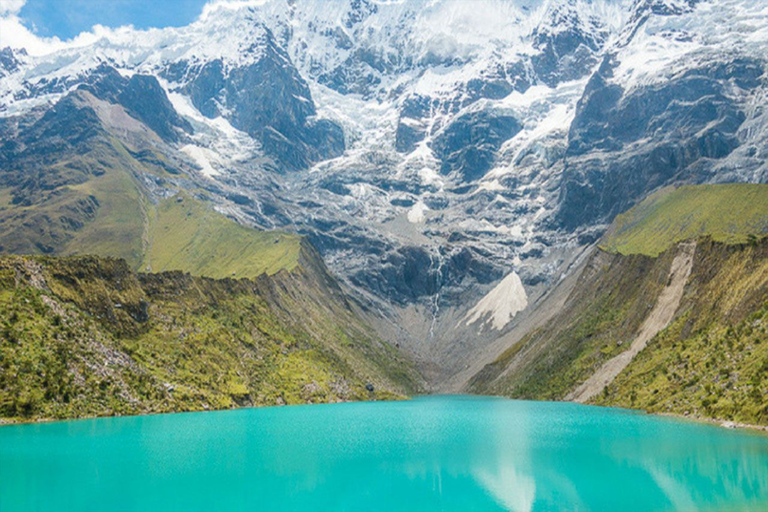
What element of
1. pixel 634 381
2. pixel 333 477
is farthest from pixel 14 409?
pixel 634 381

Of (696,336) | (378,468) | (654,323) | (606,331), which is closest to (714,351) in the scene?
(696,336)

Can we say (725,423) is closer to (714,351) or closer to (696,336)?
(714,351)

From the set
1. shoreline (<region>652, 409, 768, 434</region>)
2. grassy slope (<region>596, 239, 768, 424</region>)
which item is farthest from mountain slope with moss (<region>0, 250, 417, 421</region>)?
shoreline (<region>652, 409, 768, 434</region>)

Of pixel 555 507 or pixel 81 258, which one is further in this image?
pixel 81 258

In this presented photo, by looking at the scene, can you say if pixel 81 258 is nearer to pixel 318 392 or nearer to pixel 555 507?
pixel 318 392

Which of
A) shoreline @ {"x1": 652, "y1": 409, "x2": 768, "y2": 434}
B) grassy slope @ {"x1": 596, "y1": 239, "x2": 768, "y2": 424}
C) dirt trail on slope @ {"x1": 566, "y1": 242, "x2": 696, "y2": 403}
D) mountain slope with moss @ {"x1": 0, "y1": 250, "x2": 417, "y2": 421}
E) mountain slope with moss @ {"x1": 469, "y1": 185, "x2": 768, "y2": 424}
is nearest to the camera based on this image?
shoreline @ {"x1": 652, "y1": 409, "x2": 768, "y2": 434}

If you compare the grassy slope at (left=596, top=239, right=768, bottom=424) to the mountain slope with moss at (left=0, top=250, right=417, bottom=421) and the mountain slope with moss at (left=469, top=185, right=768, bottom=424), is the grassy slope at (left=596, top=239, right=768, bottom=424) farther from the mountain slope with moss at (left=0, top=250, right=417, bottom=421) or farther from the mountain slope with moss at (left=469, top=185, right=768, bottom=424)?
the mountain slope with moss at (left=0, top=250, right=417, bottom=421)
